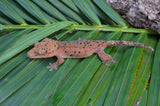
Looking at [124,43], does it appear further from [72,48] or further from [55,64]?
[55,64]

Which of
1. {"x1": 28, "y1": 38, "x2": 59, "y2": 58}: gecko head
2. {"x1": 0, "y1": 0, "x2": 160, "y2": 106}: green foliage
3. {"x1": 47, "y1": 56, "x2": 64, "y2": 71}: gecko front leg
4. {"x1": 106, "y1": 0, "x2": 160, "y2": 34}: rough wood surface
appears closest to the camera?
{"x1": 0, "y1": 0, "x2": 160, "y2": 106}: green foliage

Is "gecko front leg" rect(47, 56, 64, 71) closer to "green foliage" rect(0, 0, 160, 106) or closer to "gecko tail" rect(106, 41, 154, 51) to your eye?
"green foliage" rect(0, 0, 160, 106)

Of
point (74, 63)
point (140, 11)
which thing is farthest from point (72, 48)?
point (140, 11)

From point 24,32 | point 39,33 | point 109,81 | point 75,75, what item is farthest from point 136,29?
point 24,32

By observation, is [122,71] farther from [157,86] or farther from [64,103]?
Result: [64,103]

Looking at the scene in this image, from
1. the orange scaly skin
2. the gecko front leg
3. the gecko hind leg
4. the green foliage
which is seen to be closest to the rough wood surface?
the green foliage

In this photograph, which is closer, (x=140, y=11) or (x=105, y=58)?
(x=105, y=58)

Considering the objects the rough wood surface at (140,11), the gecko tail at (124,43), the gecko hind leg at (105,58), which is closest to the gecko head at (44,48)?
the gecko hind leg at (105,58)
